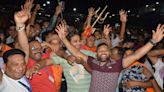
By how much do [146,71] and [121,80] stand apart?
46 centimetres

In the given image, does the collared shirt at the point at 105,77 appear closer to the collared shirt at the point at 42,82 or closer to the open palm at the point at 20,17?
the collared shirt at the point at 42,82

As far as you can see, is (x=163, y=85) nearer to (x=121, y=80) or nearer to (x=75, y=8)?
(x=121, y=80)

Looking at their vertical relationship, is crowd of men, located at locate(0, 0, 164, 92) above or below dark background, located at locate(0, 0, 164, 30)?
below

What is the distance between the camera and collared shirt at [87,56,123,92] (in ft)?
15.3

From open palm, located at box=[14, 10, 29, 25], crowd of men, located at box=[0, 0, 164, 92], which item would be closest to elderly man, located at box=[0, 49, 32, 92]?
crowd of men, located at box=[0, 0, 164, 92]

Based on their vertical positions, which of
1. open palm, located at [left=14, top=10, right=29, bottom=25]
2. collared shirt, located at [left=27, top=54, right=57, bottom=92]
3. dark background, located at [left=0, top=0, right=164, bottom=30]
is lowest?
collared shirt, located at [left=27, top=54, right=57, bottom=92]

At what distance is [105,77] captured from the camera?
4.66m

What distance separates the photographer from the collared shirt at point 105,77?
4664 millimetres

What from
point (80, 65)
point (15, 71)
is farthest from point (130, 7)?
point (15, 71)

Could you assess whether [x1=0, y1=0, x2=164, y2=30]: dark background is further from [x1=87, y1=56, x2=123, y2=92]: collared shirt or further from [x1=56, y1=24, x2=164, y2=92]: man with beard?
[x1=87, y1=56, x2=123, y2=92]: collared shirt

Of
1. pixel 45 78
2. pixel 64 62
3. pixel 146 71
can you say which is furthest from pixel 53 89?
pixel 146 71

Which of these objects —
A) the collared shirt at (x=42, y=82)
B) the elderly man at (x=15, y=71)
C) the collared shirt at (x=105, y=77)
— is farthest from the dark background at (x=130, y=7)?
the elderly man at (x=15, y=71)

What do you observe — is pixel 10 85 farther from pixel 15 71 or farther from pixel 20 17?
pixel 20 17

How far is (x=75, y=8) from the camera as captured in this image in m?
54.4
